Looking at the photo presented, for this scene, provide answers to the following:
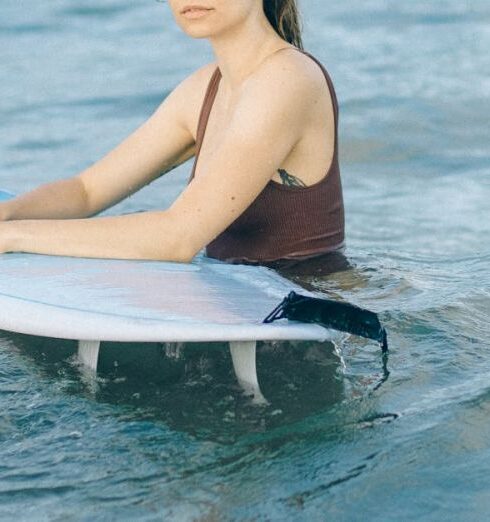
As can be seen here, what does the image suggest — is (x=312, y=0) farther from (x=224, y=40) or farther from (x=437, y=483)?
(x=437, y=483)

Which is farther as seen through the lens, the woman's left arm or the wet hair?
the wet hair

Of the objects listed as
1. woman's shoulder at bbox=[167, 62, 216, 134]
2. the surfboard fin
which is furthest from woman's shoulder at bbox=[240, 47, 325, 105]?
the surfboard fin

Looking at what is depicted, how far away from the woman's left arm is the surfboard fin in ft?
1.84

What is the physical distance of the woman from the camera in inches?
135

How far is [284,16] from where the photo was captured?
3.70 m

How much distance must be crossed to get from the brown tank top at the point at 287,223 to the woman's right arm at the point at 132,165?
0.17 meters

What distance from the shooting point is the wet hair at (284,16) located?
3697 millimetres

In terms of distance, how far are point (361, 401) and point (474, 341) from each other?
56 cm

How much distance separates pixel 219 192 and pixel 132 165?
797 millimetres

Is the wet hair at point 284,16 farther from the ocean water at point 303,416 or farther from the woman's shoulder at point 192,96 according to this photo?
the ocean water at point 303,416

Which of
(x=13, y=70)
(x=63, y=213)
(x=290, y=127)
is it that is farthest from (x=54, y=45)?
(x=290, y=127)

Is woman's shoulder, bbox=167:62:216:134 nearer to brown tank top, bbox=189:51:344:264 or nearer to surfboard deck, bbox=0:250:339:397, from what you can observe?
brown tank top, bbox=189:51:344:264

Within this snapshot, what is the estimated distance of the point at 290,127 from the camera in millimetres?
3465

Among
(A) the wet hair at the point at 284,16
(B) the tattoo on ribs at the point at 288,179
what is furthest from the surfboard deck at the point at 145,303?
(A) the wet hair at the point at 284,16
